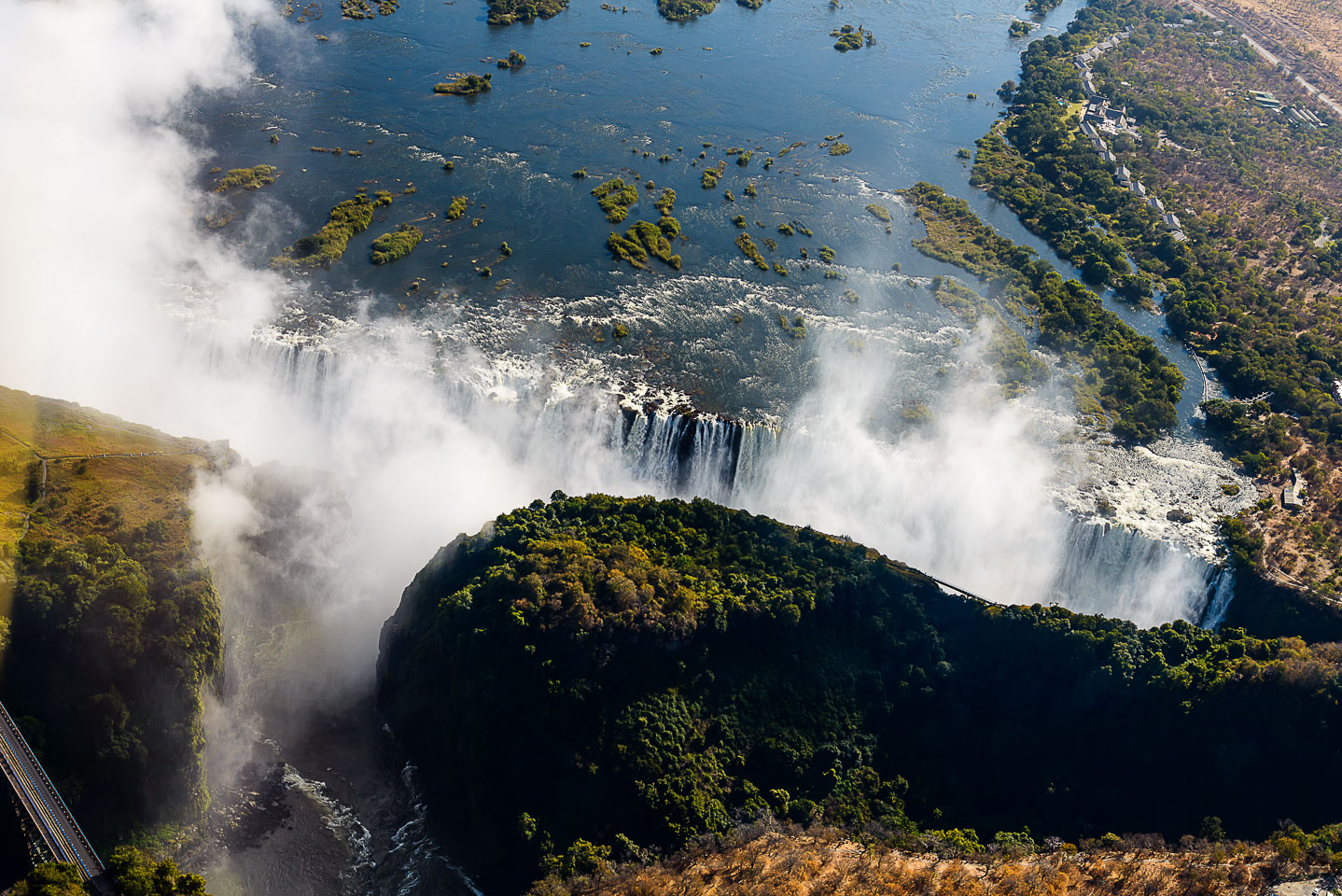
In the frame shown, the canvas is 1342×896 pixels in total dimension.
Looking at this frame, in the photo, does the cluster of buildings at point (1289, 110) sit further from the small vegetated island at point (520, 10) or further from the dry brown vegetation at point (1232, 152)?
the small vegetated island at point (520, 10)

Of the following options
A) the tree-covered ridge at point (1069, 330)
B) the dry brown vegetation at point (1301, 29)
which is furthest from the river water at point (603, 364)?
the dry brown vegetation at point (1301, 29)

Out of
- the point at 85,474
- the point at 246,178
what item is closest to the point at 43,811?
the point at 85,474

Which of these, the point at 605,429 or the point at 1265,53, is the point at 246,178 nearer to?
the point at 605,429

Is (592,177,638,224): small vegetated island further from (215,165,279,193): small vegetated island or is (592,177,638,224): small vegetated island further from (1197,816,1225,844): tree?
(1197,816,1225,844): tree

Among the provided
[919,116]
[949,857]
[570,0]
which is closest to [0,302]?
[949,857]

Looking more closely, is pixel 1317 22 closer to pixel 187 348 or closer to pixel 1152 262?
pixel 1152 262
